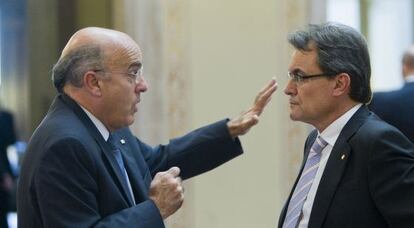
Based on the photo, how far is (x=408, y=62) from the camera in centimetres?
597

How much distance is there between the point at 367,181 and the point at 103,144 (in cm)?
89

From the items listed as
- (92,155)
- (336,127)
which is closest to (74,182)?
(92,155)

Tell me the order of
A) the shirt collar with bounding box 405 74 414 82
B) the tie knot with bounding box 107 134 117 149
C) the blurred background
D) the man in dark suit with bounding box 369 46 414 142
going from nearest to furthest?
the tie knot with bounding box 107 134 117 149 → the man in dark suit with bounding box 369 46 414 142 → the shirt collar with bounding box 405 74 414 82 → the blurred background

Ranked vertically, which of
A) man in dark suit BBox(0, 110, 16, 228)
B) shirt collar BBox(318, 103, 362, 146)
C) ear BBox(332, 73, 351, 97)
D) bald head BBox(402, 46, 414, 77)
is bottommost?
man in dark suit BBox(0, 110, 16, 228)

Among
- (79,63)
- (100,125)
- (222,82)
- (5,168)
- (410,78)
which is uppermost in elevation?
(79,63)

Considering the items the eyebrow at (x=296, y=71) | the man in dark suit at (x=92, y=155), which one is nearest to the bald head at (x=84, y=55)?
the man in dark suit at (x=92, y=155)

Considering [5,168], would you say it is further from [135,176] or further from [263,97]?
[135,176]

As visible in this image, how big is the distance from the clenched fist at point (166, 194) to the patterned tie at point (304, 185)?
0.39m

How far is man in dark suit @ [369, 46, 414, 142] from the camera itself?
17.3ft

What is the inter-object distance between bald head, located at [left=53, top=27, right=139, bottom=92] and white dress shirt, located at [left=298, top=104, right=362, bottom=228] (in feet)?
2.49

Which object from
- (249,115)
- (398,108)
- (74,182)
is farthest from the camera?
(398,108)

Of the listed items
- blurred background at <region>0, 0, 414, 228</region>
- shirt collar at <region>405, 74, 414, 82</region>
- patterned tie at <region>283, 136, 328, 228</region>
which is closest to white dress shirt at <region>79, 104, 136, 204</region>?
patterned tie at <region>283, 136, 328, 228</region>

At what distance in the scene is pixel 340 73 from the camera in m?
3.12

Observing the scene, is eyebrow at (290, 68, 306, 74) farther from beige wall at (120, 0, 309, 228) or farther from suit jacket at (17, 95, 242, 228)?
beige wall at (120, 0, 309, 228)
